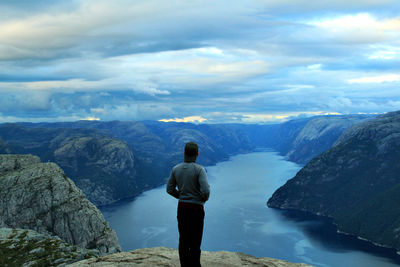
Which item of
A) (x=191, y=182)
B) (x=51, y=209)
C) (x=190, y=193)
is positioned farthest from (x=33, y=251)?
(x=51, y=209)

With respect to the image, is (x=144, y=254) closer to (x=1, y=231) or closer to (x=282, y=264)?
(x=282, y=264)

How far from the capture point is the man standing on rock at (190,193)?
58.6 feet

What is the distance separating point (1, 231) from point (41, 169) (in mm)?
87914

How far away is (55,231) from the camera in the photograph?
16100 cm

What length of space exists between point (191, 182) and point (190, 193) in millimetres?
593

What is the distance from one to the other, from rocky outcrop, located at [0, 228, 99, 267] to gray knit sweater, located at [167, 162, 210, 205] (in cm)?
5522

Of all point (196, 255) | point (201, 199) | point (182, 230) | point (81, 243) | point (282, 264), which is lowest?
point (81, 243)

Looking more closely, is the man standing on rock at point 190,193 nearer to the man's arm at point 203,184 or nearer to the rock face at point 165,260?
the man's arm at point 203,184

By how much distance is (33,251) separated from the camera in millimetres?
76500

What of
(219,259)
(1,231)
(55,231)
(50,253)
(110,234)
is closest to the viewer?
(219,259)

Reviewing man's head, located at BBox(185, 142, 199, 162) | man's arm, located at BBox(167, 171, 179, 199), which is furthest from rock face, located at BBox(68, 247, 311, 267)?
man's head, located at BBox(185, 142, 199, 162)

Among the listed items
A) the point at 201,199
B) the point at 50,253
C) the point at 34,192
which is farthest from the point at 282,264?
the point at 34,192

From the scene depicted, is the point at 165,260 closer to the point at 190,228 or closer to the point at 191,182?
the point at 190,228

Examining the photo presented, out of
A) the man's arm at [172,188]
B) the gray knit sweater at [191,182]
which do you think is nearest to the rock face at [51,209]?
the man's arm at [172,188]
